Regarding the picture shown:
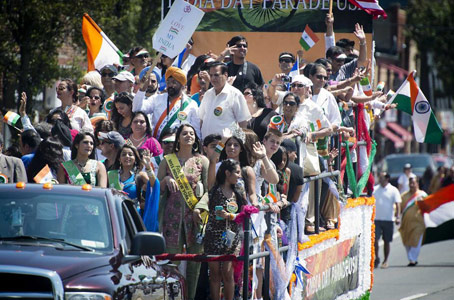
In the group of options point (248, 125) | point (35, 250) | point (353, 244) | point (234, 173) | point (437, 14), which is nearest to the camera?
point (35, 250)

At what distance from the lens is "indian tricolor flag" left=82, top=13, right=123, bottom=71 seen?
51.5ft

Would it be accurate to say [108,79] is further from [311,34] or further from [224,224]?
[224,224]

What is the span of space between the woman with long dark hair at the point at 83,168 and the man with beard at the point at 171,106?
1.96m

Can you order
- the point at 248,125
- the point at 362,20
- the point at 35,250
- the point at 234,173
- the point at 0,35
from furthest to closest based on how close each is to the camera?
the point at 0,35 → the point at 362,20 → the point at 248,125 → the point at 234,173 → the point at 35,250

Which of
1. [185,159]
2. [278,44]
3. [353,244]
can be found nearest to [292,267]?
[185,159]

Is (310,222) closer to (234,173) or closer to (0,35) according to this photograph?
(234,173)

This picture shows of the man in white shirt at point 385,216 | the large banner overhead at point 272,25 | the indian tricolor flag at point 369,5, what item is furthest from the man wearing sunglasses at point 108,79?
the man in white shirt at point 385,216

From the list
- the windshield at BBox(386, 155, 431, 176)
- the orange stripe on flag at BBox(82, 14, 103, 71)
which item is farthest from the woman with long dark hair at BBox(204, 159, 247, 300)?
the windshield at BBox(386, 155, 431, 176)

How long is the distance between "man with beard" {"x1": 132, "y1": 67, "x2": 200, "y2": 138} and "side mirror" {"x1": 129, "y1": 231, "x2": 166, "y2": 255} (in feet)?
14.6

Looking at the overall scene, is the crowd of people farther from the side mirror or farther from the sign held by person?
the side mirror

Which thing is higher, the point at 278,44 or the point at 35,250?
the point at 278,44

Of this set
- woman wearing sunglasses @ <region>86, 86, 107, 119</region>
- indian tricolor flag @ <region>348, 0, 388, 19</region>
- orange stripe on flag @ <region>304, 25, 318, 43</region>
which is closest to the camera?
woman wearing sunglasses @ <region>86, 86, 107, 119</region>

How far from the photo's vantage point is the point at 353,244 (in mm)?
13969

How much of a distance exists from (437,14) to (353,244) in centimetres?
5243
